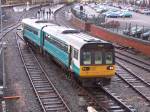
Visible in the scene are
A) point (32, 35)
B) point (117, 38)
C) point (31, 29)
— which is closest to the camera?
point (32, 35)

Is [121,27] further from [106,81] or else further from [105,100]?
[105,100]

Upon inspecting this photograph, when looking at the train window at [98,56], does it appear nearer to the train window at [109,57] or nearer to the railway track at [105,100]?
the train window at [109,57]

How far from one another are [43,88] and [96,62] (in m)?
3.30

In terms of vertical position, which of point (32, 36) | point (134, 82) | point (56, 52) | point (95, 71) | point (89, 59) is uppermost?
point (89, 59)

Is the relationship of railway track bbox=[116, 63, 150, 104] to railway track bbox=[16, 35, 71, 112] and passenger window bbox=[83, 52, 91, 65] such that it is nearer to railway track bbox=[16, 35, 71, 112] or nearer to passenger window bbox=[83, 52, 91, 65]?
passenger window bbox=[83, 52, 91, 65]

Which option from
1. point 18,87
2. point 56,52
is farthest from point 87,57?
point 56,52

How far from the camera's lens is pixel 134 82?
83.3 ft

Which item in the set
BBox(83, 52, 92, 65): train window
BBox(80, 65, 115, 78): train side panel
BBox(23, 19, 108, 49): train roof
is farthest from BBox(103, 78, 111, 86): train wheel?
BBox(23, 19, 108, 49): train roof

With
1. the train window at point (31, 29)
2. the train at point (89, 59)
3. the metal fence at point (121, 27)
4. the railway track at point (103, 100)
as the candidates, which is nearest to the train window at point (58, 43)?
the train at point (89, 59)

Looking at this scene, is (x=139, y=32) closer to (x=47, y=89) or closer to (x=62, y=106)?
(x=47, y=89)

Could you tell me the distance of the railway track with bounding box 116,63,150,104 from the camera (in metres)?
22.6

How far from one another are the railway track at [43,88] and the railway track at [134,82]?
13.1 feet

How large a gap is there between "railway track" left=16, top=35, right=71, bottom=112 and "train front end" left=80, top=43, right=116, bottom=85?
5.62ft

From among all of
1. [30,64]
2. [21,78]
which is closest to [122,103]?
[21,78]
